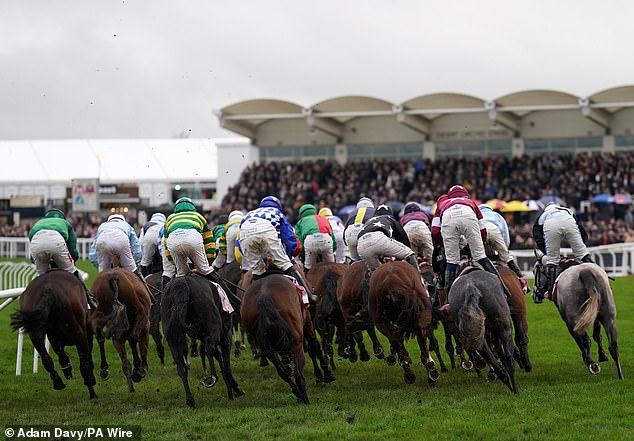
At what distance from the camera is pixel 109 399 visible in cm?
965

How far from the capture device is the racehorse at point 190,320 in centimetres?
902

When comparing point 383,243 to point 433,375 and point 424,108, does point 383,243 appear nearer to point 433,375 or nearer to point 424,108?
point 433,375

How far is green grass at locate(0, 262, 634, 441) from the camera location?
7.39 metres

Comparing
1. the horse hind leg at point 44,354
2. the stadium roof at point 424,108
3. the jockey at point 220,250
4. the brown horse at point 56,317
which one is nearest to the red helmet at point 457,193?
the brown horse at point 56,317

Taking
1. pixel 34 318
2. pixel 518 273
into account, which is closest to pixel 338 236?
pixel 518 273

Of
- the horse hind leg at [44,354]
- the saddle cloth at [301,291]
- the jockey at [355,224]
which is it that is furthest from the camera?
the jockey at [355,224]

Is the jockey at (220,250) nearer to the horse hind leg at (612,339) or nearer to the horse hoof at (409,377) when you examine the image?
the horse hoof at (409,377)

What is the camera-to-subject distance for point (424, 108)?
3703cm

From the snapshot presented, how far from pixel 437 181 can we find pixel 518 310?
27.5 meters

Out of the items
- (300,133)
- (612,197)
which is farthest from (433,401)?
(300,133)

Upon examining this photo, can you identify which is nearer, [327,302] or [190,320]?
[190,320]

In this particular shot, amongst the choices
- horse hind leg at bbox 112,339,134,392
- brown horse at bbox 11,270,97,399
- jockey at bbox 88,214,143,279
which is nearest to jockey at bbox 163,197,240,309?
brown horse at bbox 11,270,97,399

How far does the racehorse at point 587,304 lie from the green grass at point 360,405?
34cm

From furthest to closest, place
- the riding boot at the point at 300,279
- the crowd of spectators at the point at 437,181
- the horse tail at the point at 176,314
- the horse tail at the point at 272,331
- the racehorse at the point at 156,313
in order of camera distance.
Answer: the crowd of spectators at the point at 437,181 → the racehorse at the point at 156,313 → the riding boot at the point at 300,279 → the horse tail at the point at 176,314 → the horse tail at the point at 272,331
